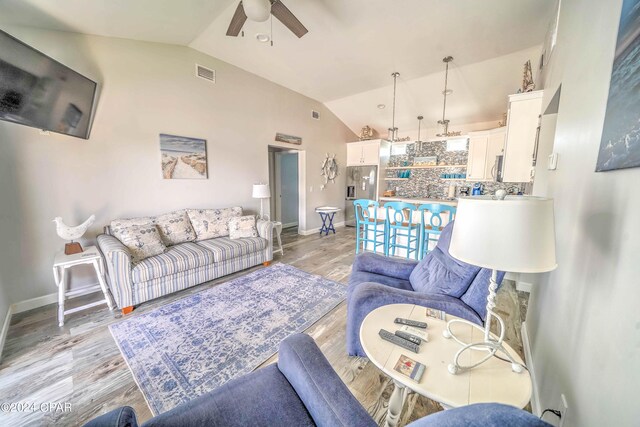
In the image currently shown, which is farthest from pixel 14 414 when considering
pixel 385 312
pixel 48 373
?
pixel 385 312

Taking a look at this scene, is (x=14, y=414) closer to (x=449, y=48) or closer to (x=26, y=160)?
(x=26, y=160)

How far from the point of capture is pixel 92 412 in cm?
137

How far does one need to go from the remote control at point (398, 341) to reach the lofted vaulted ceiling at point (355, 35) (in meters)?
3.31

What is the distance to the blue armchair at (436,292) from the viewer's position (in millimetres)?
1415

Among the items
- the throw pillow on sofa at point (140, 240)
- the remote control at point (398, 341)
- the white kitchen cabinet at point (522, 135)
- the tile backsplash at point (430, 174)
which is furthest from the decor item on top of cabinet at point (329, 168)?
the remote control at point (398, 341)

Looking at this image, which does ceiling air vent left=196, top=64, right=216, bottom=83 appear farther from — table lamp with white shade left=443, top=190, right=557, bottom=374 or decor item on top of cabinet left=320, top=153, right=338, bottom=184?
table lamp with white shade left=443, top=190, right=557, bottom=374

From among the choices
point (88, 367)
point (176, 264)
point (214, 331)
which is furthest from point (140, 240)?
point (214, 331)

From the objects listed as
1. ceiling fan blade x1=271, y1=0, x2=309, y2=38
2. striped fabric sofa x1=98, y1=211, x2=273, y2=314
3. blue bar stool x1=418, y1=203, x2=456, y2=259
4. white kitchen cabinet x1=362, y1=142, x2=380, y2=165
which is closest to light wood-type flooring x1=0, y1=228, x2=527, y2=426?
striped fabric sofa x1=98, y1=211, x2=273, y2=314

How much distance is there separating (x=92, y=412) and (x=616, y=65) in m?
2.94

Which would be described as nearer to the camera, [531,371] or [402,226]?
[531,371]

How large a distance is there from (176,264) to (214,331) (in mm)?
1013

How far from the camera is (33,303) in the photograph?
96.3 inches

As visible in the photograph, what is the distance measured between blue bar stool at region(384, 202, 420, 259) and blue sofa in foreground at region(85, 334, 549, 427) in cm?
282

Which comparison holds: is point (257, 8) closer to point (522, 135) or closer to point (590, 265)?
point (590, 265)
